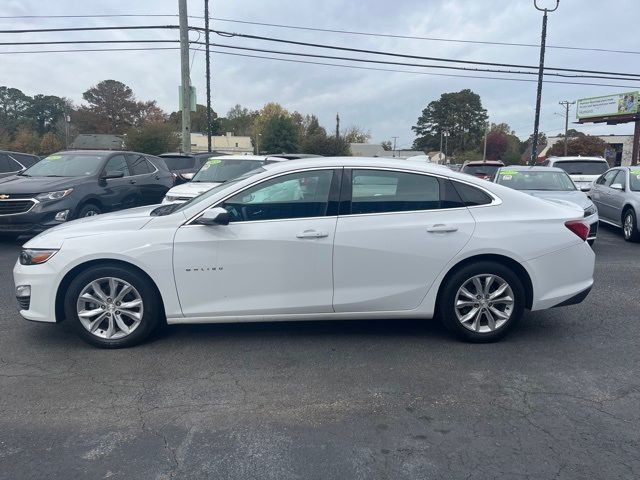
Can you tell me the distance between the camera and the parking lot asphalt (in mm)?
2943

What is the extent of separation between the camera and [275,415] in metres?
3.47

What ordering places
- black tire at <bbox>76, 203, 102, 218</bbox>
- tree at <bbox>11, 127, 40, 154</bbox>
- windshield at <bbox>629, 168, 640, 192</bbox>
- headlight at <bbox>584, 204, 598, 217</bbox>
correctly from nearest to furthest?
headlight at <bbox>584, 204, 598, 217</bbox>, black tire at <bbox>76, 203, 102, 218</bbox>, windshield at <bbox>629, 168, 640, 192</bbox>, tree at <bbox>11, 127, 40, 154</bbox>

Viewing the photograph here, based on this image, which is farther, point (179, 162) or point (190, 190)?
point (179, 162)

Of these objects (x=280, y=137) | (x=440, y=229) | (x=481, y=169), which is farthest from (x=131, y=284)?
(x=280, y=137)

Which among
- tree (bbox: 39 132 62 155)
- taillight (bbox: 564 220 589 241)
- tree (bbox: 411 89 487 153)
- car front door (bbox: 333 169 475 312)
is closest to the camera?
car front door (bbox: 333 169 475 312)

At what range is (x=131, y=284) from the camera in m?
4.43

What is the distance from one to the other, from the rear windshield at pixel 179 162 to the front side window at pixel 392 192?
41.4 ft

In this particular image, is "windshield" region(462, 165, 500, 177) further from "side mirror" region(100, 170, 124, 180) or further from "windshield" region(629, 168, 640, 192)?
"side mirror" region(100, 170, 124, 180)

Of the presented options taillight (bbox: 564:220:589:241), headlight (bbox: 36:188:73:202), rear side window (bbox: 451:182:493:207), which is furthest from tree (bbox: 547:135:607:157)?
rear side window (bbox: 451:182:493:207)

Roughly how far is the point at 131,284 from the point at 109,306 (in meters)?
0.28

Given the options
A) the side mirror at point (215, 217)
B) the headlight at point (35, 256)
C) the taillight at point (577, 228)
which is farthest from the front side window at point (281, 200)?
the taillight at point (577, 228)

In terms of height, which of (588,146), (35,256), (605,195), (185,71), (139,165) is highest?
(185,71)

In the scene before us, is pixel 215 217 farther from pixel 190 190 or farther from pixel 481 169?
pixel 481 169

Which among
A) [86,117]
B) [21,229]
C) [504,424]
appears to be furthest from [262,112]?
[504,424]
